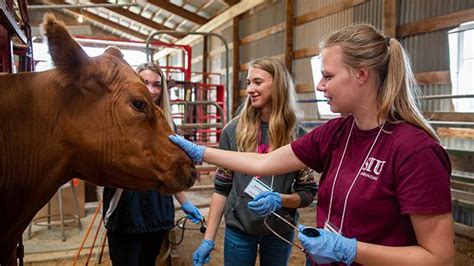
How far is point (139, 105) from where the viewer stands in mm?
1372

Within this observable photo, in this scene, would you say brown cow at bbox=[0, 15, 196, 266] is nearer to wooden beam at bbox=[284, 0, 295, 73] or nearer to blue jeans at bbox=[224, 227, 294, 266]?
blue jeans at bbox=[224, 227, 294, 266]

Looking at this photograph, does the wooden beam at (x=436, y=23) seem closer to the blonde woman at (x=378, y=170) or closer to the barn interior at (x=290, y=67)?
the barn interior at (x=290, y=67)

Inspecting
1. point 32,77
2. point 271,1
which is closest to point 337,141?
point 32,77

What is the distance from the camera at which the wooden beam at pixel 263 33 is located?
337 inches

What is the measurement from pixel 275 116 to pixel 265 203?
21.5 inches

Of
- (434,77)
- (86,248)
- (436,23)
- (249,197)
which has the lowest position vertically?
(86,248)

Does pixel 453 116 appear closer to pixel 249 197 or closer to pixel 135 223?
→ pixel 249 197

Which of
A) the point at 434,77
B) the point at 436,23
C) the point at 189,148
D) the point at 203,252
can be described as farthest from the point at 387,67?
the point at 436,23

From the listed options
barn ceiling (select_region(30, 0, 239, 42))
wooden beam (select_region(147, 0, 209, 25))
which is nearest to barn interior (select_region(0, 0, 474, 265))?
barn ceiling (select_region(30, 0, 239, 42))

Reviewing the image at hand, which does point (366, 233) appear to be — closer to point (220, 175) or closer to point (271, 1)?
point (220, 175)

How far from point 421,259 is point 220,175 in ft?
3.87

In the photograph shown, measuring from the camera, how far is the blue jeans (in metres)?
1.95

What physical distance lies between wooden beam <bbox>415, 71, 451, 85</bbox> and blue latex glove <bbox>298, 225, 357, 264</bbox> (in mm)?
4266

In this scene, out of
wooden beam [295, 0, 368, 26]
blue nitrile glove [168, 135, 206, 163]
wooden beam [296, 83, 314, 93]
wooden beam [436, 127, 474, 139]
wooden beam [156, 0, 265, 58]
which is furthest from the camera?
wooden beam [156, 0, 265, 58]
